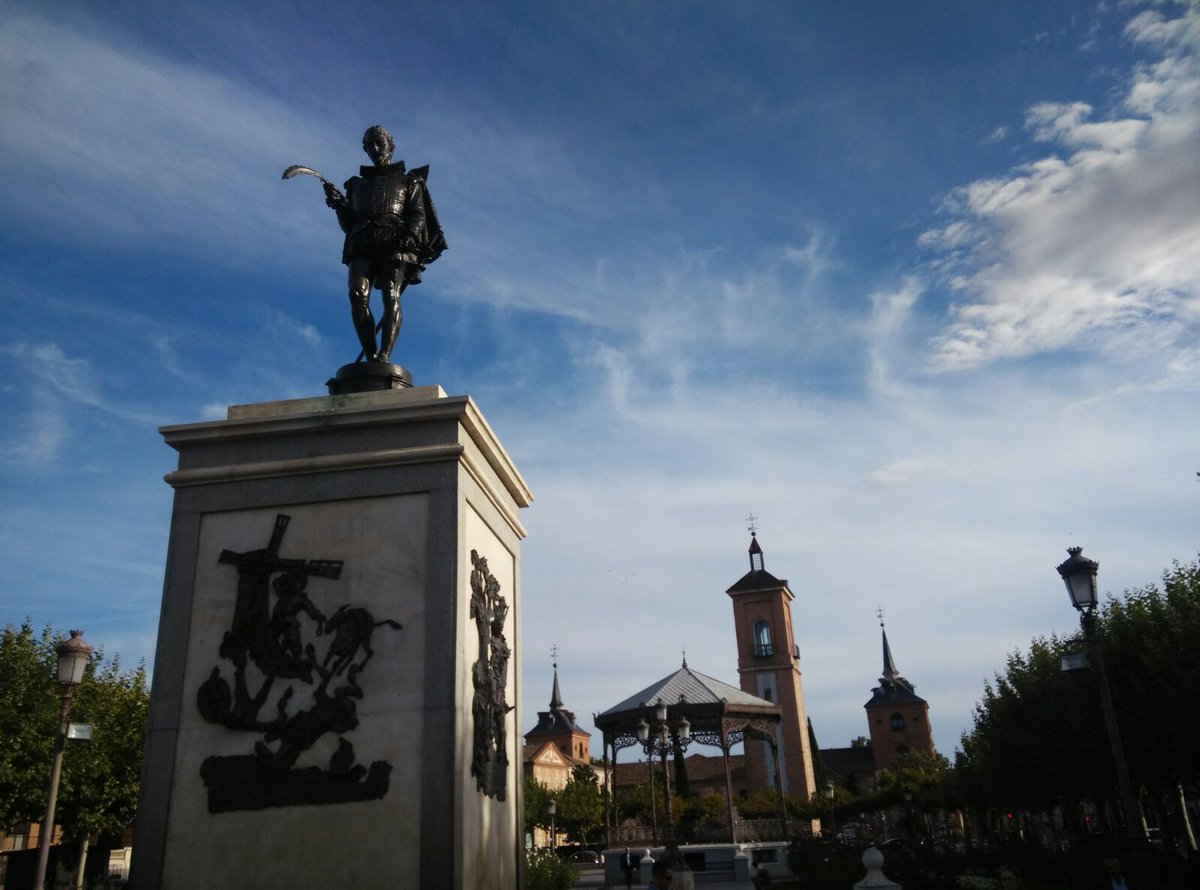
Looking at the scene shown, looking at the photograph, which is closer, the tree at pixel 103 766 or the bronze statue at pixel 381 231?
the bronze statue at pixel 381 231

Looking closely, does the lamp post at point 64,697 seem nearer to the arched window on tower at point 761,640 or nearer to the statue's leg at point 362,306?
the statue's leg at point 362,306

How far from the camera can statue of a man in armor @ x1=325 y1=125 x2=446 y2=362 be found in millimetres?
6809

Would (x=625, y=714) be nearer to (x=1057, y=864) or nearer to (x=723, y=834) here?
(x=723, y=834)

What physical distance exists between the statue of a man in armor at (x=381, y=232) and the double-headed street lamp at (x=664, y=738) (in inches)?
643

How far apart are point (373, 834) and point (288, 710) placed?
884 millimetres

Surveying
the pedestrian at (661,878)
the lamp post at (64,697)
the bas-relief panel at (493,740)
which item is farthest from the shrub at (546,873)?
the bas-relief panel at (493,740)

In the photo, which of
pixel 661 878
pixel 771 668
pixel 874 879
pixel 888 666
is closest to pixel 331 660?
pixel 661 878

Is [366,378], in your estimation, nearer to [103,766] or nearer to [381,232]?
[381,232]

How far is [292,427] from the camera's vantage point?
608 centimetres

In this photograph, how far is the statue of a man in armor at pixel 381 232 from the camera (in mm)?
6809

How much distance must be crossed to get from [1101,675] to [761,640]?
69.0 meters

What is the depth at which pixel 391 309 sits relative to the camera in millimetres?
6879

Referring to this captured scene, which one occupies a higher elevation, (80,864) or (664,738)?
(664,738)

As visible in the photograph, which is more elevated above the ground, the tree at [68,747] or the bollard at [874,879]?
the tree at [68,747]
